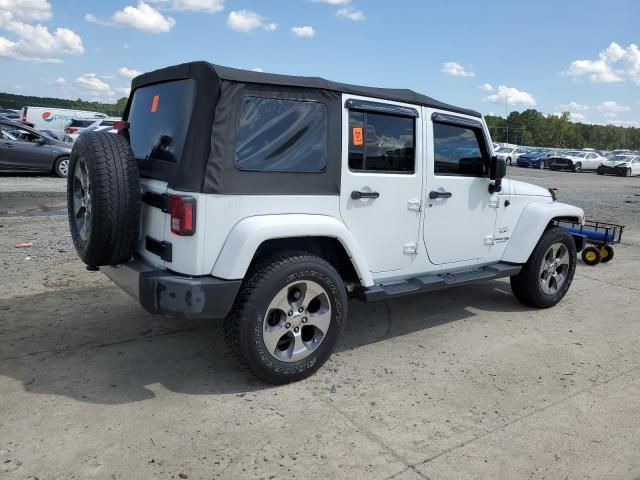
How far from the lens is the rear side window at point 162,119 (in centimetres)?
334

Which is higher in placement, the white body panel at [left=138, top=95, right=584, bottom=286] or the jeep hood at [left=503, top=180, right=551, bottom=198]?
the jeep hood at [left=503, top=180, right=551, bottom=198]

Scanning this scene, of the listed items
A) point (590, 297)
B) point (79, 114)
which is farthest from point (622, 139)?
point (590, 297)

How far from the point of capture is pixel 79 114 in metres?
33.4

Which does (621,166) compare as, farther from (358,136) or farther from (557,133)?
(557,133)

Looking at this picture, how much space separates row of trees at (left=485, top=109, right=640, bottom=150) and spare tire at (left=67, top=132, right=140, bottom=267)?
9929 centimetres

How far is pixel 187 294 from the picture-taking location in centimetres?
309

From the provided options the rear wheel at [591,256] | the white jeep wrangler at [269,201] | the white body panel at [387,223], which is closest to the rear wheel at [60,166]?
the white jeep wrangler at [269,201]

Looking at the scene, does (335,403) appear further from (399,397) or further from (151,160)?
(151,160)

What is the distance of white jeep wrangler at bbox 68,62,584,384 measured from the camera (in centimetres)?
318

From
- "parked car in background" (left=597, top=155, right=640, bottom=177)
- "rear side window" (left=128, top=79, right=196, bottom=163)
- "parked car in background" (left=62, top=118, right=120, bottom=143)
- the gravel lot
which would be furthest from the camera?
"parked car in background" (left=597, top=155, right=640, bottom=177)

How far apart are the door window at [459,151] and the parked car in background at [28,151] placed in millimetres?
11863

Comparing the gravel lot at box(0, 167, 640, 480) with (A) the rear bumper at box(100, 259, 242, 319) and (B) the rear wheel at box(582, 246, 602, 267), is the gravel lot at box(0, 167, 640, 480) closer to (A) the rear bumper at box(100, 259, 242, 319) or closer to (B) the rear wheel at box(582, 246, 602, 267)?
(A) the rear bumper at box(100, 259, 242, 319)

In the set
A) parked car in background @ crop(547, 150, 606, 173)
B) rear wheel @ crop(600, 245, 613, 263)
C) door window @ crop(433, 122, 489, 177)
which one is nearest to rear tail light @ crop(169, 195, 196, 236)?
door window @ crop(433, 122, 489, 177)

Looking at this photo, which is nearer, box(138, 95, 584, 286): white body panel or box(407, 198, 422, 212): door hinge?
box(138, 95, 584, 286): white body panel
